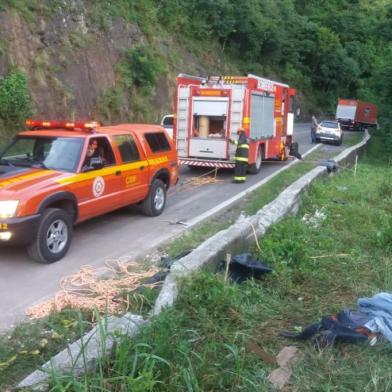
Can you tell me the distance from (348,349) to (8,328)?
3023 mm

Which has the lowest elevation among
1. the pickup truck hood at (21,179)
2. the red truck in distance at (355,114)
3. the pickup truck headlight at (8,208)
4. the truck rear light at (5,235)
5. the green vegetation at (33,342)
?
the red truck in distance at (355,114)

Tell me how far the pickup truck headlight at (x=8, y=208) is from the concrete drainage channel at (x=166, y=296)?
2231 millimetres

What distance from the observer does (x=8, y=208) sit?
6.68 meters

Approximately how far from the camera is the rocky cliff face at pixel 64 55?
19.7 m

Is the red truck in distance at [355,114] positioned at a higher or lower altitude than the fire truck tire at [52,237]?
lower

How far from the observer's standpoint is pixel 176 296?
5.10 metres

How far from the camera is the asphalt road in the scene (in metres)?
6.14

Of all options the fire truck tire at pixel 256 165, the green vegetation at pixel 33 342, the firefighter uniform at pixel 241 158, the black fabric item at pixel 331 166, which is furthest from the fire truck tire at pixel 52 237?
the fire truck tire at pixel 256 165

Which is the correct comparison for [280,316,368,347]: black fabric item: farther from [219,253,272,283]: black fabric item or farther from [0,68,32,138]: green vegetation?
[0,68,32,138]: green vegetation

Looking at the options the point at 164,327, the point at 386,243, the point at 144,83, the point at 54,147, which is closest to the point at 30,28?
the point at 144,83

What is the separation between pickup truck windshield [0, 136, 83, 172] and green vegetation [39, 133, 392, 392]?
2933mm

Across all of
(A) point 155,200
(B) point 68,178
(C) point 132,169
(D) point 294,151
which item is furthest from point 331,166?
(B) point 68,178

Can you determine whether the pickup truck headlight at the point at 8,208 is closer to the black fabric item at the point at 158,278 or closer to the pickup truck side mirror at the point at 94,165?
the pickup truck side mirror at the point at 94,165

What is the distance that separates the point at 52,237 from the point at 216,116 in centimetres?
899
